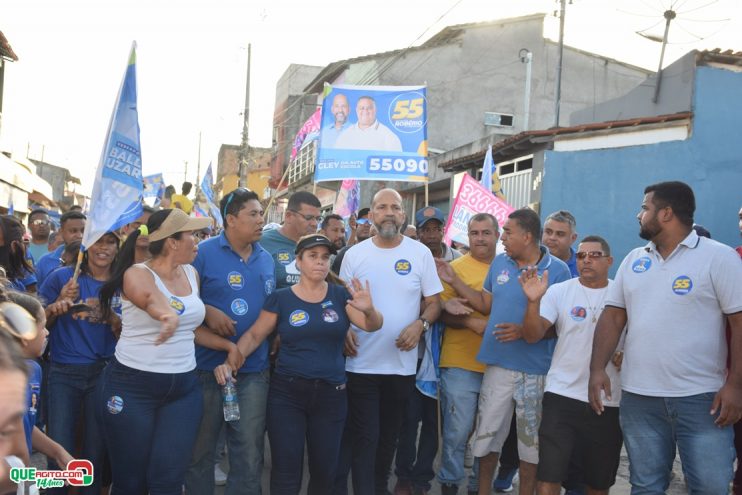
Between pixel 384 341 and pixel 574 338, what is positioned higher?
pixel 574 338

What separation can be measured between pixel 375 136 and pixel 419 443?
445 centimetres

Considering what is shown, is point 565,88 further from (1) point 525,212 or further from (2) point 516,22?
(1) point 525,212

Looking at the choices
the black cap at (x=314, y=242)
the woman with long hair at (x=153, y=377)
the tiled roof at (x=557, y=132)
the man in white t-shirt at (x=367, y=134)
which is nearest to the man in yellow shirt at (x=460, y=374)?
the black cap at (x=314, y=242)

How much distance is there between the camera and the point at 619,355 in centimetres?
478

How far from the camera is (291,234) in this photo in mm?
5898

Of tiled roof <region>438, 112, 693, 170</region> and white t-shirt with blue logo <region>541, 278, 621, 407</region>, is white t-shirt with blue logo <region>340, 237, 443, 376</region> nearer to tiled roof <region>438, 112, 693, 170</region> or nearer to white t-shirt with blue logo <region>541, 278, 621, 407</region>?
white t-shirt with blue logo <region>541, 278, 621, 407</region>

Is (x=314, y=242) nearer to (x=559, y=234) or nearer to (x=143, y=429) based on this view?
(x=143, y=429)

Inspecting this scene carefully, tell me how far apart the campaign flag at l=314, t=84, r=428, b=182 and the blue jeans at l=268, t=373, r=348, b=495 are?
4584mm

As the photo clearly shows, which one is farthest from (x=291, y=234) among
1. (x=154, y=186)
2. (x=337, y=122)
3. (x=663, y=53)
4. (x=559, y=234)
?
(x=154, y=186)

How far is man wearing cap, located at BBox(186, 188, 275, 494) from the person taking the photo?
4.75 meters

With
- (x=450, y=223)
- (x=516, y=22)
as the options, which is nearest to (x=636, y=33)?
(x=450, y=223)

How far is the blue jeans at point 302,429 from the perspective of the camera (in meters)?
4.58

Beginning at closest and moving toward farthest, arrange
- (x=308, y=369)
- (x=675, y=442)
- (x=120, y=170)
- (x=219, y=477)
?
(x=675, y=442)
(x=308, y=369)
(x=120, y=170)
(x=219, y=477)

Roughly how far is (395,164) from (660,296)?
5220 mm
